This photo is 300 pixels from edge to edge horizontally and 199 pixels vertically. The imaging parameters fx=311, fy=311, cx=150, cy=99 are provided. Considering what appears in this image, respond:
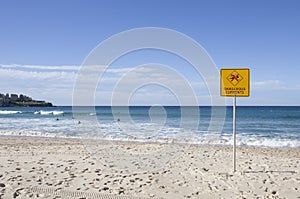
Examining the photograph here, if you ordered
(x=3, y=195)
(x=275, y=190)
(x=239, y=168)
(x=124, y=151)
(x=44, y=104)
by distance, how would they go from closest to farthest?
(x=3, y=195), (x=275, y=190), (x=239, y=168), (x=124, y=151), (x=44, y=104)

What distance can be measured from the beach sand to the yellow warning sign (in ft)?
6.83

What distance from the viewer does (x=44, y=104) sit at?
158 meters

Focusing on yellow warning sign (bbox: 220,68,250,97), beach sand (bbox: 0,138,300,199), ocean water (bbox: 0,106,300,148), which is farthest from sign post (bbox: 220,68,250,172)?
ocean water (bbox: 0,106,300,148)

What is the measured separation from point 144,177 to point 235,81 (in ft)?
10.8

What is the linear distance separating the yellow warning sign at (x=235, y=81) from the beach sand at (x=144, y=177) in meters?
2.08

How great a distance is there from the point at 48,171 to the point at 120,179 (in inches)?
82.0

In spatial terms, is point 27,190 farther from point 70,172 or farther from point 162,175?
point 162,175

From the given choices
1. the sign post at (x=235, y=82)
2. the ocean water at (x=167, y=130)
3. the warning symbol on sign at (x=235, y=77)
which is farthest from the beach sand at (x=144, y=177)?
the ocean water at (x=167, y=130)

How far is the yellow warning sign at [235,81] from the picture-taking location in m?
7.70

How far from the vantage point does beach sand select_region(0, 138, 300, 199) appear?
6297mm

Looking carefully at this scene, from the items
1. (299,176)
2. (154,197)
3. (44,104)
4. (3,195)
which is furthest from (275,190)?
(44,104)

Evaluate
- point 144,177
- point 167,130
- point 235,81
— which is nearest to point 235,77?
point 235,81

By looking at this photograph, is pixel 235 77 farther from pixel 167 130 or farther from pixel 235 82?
pixel 167 130

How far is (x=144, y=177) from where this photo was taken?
7.65 m
